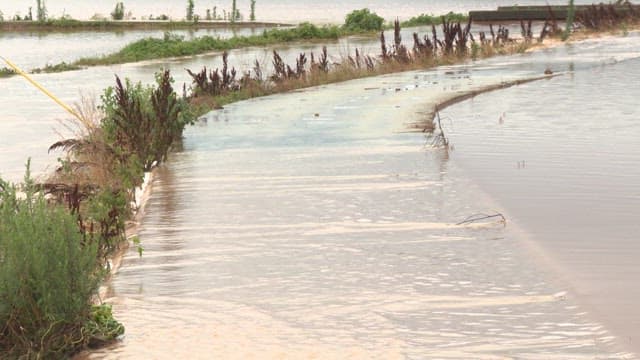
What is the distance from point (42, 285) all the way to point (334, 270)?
282 centimetres

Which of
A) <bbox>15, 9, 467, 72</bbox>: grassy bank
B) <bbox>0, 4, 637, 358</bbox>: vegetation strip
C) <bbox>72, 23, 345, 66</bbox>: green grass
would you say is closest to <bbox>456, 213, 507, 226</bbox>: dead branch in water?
<bbox>0, 4, 637, 358</bbox>: vegetation strip

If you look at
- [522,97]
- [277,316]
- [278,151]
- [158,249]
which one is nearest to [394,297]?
[277,316]

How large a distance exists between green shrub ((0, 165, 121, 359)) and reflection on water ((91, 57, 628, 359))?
46cm

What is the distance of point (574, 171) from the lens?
534 inches

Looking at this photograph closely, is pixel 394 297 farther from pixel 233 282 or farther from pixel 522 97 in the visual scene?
pixel 522 97

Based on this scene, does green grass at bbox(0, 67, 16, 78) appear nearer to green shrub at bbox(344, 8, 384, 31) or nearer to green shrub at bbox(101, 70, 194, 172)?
green shrub at bbox(101, 70, 194, 172)

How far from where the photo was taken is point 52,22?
70375 millimetres

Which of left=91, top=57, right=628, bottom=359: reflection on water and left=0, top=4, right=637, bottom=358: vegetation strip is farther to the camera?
left=91, top=57, right=628, bottom=359: reflection on water

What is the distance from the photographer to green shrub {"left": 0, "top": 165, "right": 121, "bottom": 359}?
23.6ft

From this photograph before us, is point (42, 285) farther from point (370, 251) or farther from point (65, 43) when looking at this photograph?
point (65, 43)

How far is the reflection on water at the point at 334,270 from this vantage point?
307 inches

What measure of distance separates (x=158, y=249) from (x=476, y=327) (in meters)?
3.26

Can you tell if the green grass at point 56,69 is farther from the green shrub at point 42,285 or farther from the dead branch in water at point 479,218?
the green shrub at point 42,285

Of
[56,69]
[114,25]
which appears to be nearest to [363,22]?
[114,25]
